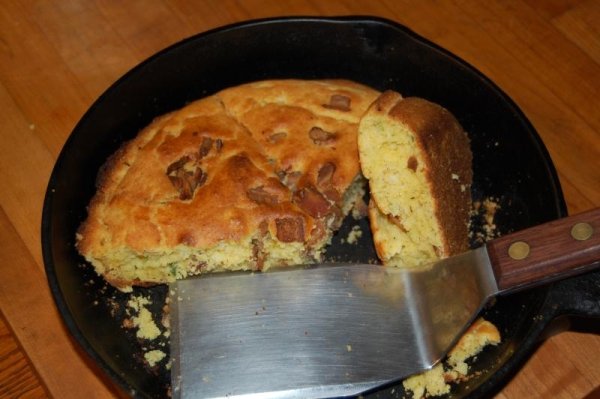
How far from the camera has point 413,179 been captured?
2.41 metres

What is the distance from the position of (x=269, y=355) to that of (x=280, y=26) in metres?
1.39

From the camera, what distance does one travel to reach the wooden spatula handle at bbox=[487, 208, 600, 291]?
6.27 ft

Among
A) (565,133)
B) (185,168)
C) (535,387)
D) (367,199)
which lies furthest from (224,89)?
(535,387)

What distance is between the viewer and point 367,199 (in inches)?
107

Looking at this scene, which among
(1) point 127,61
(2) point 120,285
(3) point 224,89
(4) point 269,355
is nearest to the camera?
(4) point 269,355

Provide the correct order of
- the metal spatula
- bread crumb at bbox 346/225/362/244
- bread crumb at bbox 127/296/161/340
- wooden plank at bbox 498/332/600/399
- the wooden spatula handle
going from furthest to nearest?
bread crumb at bbox 346/225/362/244 < bread crumb at bbox 127/296/161/340 < wooden plank at bbox 498/332/600/399 < the metal spatula < the wooden spatula handle

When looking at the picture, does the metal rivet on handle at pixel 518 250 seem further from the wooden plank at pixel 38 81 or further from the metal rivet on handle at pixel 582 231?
the wooden plank at pixel 38 81

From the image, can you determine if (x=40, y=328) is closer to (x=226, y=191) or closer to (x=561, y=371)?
(x=226, y=191)

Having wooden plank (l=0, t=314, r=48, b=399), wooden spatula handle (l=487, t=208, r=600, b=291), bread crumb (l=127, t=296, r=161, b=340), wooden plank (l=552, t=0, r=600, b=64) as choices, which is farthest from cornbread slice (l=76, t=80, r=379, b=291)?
wooden plank (l=552, t=0, r=600, b=64)

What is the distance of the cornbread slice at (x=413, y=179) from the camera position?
2.37 metres

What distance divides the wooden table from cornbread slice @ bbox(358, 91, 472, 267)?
1.84 feet

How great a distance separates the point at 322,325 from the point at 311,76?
1.19m

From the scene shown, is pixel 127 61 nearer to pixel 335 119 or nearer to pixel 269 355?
pixel 335 119

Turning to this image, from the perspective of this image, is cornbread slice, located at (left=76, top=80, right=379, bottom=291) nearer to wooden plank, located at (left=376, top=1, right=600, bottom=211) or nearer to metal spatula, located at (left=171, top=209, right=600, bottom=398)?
metal spatula, located at (left=171, top=209, right=600, bottom=398)
